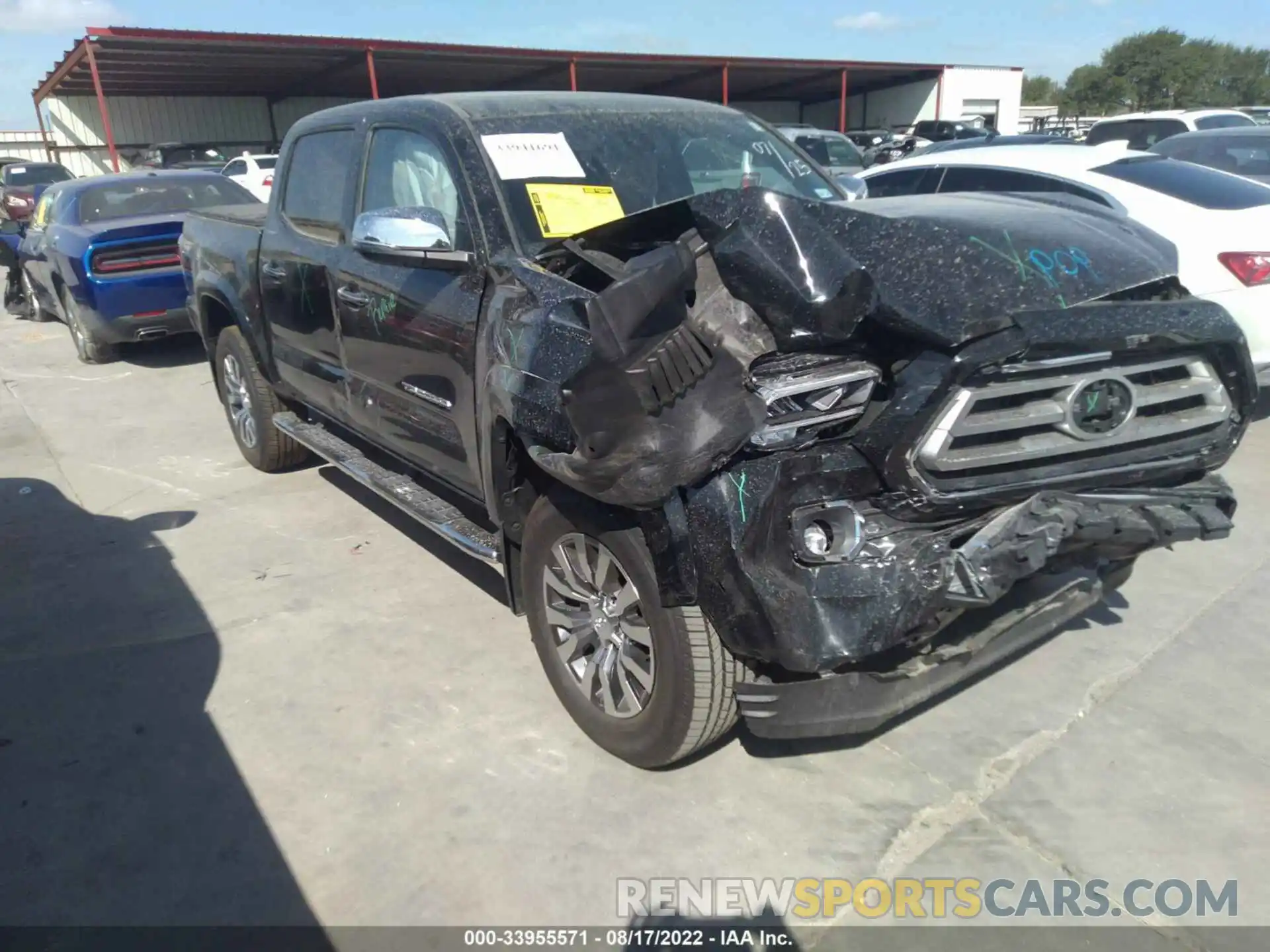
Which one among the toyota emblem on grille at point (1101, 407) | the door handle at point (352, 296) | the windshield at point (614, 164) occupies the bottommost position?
the toyota emblem on grille at point (1101, 407)

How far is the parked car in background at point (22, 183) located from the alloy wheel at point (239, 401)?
1414 centimetres

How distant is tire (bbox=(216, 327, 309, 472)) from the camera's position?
5.51m

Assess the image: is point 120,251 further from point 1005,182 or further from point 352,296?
point 1005,182

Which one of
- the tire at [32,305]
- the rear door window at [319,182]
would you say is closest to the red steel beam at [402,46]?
the tire at [32,305]

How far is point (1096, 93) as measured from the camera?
55.8 metres

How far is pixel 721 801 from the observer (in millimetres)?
2842

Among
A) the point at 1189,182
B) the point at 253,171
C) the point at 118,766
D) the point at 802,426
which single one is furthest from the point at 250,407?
the point at 253,171

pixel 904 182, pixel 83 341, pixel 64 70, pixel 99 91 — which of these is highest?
pixel 64 70

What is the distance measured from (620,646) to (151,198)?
886cm

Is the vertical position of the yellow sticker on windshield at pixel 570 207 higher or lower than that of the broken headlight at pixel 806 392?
higher

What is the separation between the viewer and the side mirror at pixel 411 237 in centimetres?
311

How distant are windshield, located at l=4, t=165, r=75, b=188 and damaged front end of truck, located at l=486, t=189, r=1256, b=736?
2253cm

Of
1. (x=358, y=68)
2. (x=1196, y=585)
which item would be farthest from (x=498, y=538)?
(x=358, y=68)

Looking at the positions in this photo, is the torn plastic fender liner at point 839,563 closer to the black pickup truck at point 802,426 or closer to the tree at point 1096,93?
the black pickup truck at point 802,426
